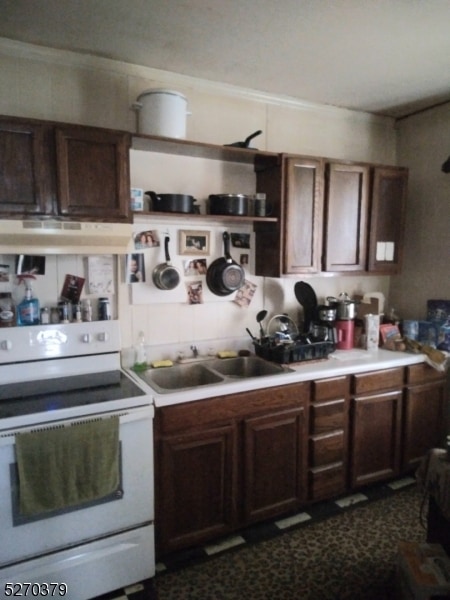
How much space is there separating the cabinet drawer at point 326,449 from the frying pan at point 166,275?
3.87 ft

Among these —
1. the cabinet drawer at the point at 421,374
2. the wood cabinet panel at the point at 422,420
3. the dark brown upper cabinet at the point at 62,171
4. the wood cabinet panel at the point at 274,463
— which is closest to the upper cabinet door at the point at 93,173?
the dark brown upper cabinet at the point at 62,171

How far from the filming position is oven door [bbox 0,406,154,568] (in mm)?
1544

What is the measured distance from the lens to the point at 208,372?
232 centimetres

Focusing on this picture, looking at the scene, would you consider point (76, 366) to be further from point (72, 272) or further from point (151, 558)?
point (151, 558)

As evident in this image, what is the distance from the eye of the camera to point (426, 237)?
2.95 m

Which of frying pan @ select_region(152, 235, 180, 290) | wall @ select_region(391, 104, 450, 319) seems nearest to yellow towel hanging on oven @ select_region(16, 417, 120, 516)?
frying pan @ select_region(152, 235, 180, 290)

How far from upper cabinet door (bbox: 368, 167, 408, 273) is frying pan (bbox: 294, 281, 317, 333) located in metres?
0.43

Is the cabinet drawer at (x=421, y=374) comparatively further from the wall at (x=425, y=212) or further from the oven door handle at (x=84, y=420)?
the oven door handle at (x=84, y=420)

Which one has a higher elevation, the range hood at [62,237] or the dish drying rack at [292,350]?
the range hood at [62,237]

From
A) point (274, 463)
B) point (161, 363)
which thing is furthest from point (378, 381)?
point (161, 363)

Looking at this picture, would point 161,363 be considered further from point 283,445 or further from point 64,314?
point 283,445

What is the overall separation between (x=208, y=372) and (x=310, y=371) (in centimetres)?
56

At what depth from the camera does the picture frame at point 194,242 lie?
240 centimetres

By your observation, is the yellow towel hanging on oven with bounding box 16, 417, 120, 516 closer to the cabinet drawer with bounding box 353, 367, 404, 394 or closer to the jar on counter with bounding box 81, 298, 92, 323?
the jar on counter with bounding box 81, 298, 92, 323
